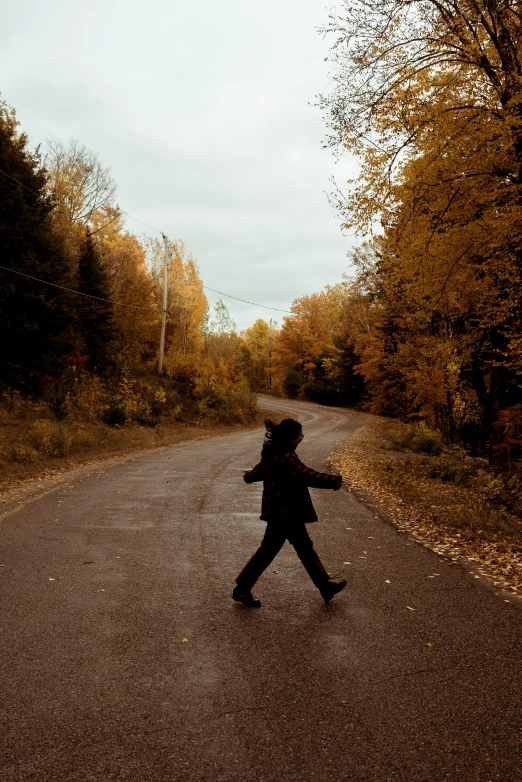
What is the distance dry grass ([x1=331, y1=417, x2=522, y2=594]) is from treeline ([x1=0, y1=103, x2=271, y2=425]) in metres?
12.9

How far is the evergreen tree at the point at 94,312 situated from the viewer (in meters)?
30.3

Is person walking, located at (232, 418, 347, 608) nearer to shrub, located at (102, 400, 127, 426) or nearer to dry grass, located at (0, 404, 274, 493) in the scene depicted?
dry grass, located at (0, 404, 274, 493)

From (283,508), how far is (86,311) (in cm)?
2676

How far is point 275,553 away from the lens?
5723 mm

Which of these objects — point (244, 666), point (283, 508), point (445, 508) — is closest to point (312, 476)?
point (283, 508)

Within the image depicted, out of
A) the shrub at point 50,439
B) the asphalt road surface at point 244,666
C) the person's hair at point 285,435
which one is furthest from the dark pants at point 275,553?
the shrub at point 50,439

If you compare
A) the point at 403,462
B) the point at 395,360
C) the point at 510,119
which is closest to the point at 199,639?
the point at 510,119

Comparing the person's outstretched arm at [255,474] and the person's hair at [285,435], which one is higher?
the person's hair at [285,435]

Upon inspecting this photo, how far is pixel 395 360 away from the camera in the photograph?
3167cm

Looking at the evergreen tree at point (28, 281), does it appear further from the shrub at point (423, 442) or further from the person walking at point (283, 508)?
the person walking at point (283, 508)

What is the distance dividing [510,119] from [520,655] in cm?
1025

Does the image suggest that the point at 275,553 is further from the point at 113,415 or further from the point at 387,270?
Answer: the point at 387,270

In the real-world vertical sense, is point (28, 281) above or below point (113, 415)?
above

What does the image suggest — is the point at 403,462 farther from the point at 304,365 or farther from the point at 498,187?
the point at 304,365
